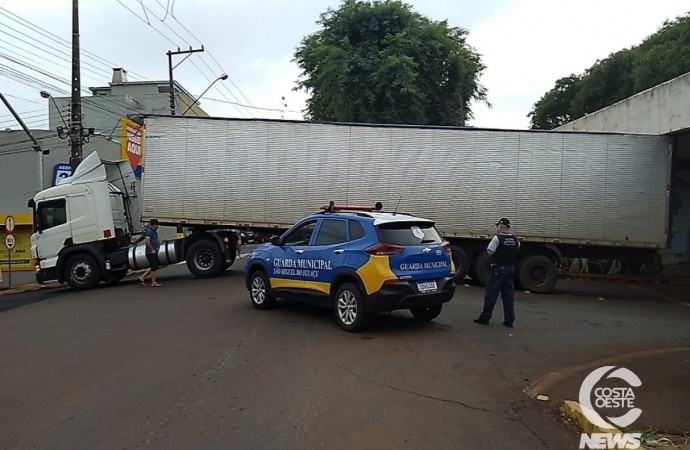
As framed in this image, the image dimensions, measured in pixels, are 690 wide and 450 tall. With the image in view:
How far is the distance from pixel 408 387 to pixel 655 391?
8.29 feet

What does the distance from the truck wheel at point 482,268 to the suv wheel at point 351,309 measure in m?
7.60

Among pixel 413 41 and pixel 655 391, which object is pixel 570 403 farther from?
pixel 413 41

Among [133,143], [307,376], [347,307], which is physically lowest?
[307,376]

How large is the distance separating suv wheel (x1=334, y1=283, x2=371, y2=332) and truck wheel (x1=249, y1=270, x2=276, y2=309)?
1984mm

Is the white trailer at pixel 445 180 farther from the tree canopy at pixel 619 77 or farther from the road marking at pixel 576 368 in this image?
the tree canopy at pixel 619 77

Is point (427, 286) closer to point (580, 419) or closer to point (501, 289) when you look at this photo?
point (501, 289)

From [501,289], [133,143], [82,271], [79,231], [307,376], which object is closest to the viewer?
[307,376]

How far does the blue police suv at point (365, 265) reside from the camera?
29.7 feet

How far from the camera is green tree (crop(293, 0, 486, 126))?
27422 mm

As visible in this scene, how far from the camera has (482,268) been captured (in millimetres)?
16391

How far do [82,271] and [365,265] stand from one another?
428 inches

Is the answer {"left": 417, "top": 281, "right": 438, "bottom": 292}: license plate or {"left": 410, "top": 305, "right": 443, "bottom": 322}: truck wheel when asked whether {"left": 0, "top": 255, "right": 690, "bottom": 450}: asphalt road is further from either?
{"left": 417, "top": 281, "right": 438, "bottom": 292}: license plate

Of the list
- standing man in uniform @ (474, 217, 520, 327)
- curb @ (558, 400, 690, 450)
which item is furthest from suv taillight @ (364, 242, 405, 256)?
curb @ (558, 400, 690, 450)

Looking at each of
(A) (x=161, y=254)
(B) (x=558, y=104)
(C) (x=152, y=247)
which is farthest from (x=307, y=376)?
(B) (x=558, y=104)
